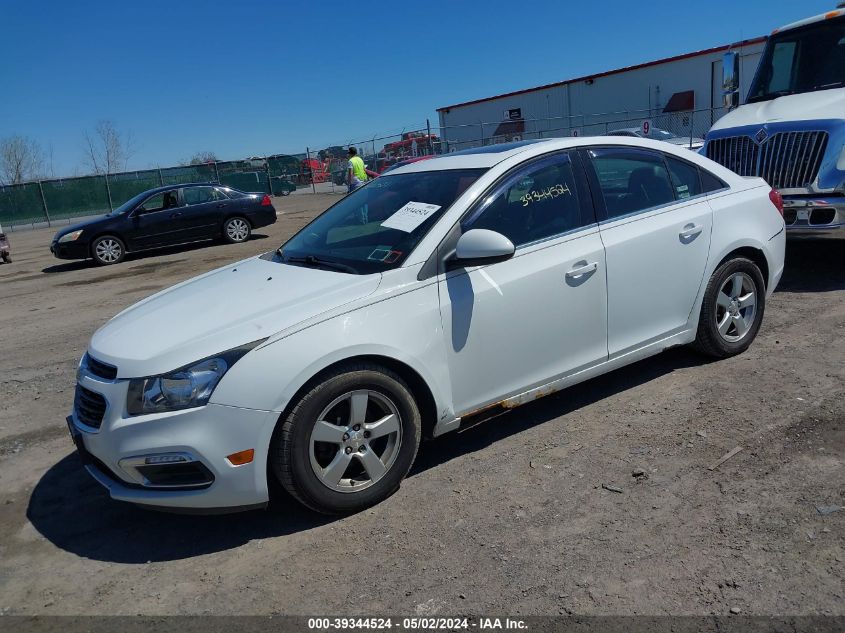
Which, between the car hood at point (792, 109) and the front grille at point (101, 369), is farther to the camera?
the car hood at point (792, 109)

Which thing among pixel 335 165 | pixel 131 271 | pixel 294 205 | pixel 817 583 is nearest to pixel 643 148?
pixel 817 583

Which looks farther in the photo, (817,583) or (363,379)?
(363,379)

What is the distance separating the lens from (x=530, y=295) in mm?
3828

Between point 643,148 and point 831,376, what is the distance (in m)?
1.98

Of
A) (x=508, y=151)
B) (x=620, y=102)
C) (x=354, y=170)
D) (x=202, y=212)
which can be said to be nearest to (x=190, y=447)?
(x=508, y=151)

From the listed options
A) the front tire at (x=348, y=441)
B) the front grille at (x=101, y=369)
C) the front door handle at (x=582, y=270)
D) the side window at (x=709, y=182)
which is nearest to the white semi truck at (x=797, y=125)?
the side window at (x=709, y=182)

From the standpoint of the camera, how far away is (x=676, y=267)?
447cm

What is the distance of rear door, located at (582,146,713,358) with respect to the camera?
4.23 metres

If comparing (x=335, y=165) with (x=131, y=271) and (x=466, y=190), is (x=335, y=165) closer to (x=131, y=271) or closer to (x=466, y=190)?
(x=131, y=271)

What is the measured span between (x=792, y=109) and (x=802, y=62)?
3.71 ft

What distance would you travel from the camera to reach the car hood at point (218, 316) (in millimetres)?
3174

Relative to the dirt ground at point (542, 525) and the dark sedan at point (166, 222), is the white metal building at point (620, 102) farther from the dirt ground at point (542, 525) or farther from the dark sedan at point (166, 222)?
the dirt ground at point (542, 525)

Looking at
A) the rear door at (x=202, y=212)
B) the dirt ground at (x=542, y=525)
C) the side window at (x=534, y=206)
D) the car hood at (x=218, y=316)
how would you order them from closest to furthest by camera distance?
1. the dirt ground at (x=542, y=525)
2. the car hood at (x=218, y=316)
3. the side window at (x=534, y=206)
4. the rear door at (x=202, y=212)

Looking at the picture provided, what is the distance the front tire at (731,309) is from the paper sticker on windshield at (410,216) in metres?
2.11
